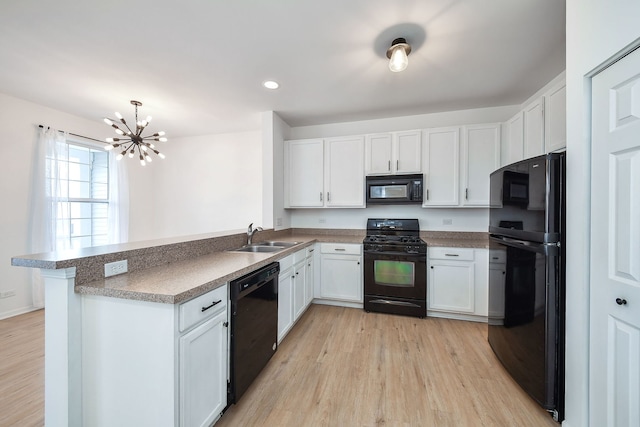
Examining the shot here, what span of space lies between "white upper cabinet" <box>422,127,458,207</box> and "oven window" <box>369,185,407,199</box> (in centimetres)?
30

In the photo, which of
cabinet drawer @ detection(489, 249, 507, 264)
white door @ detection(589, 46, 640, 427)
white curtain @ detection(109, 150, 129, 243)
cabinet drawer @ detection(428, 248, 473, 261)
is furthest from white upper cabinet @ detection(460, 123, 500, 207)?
white curtain @ detection(109, 150, 129, 243)

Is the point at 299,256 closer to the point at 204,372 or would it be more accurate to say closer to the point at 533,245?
the point at 204,372

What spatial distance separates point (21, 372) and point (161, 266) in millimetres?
1567

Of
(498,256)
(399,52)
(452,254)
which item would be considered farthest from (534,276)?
(399,52)

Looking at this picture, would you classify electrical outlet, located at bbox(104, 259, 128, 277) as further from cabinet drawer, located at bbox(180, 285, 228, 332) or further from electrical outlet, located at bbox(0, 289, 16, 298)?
electrical outlet, located at bbox(0, 289, 16, 298)

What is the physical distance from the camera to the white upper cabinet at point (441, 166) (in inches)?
121

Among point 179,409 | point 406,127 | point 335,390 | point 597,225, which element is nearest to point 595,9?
point 597,225

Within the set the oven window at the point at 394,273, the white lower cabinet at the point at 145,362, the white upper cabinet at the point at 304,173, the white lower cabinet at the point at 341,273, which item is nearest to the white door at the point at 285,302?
the white lower cabinet at the point at 341,273

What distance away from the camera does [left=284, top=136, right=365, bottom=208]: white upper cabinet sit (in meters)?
3.41

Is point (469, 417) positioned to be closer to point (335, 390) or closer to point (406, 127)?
point (335, 390)

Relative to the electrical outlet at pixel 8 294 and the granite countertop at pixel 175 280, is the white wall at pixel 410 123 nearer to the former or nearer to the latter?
the granite countertop at pixel 175 280

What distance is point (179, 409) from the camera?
1.13 metres

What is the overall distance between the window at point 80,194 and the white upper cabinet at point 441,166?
16.8ft

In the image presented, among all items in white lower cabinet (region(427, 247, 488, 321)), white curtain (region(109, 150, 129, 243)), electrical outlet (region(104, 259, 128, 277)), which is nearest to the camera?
electrical outlet (region(104, 259, 128, 277))
